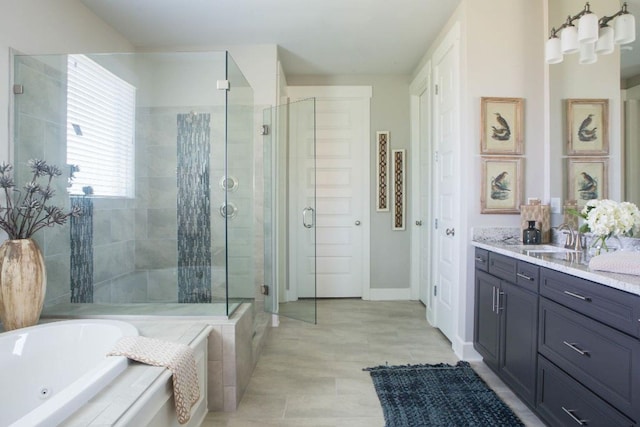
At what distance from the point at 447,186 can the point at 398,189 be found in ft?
4.17

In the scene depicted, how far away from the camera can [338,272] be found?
412 centimetres

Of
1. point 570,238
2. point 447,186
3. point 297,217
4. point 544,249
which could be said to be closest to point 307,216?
point 297,217

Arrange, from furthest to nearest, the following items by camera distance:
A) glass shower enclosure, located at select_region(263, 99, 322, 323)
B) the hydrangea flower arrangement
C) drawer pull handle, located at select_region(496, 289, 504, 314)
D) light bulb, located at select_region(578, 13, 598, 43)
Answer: glass shower enclosure, located at select_region(263, 99, 322, 323)
drawer pull handle, located at select_region(496, 289, 504, 314)
light bulb, located at select_region(578, 13, 598, 43)
the hydrangea flower arrangement

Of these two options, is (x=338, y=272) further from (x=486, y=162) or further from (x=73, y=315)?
(x=73, y=315)

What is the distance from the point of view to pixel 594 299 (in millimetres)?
1384

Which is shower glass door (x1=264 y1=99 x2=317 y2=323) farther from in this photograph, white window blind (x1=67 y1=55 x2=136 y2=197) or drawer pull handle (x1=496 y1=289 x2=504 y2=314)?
drawer pull handle (x1=496 y1=289 x2=504 y2=314)

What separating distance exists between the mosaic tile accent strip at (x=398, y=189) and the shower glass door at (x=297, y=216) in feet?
3.85

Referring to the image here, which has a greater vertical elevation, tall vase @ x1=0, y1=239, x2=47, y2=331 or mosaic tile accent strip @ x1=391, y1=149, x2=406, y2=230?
mosaic tile accent strip @ x1=391, y1=149, x2=406, y2=230

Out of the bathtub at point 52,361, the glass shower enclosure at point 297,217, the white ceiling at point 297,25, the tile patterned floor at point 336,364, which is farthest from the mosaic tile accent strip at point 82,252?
the white ceiling at point 297,25

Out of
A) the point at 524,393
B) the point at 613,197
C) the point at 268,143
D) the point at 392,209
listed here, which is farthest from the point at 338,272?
the point at 613,197

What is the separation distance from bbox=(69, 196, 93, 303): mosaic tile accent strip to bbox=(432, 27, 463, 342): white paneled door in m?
2.59

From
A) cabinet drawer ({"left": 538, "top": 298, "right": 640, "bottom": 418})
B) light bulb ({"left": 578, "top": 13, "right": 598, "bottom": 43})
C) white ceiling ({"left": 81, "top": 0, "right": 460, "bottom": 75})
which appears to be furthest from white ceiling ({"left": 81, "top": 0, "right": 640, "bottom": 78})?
cabinet drawer ({"left": 538, "top": 298, "right": 640, "bottom": 418})

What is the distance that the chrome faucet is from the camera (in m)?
2.04

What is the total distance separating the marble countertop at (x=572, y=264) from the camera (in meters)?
1.25
